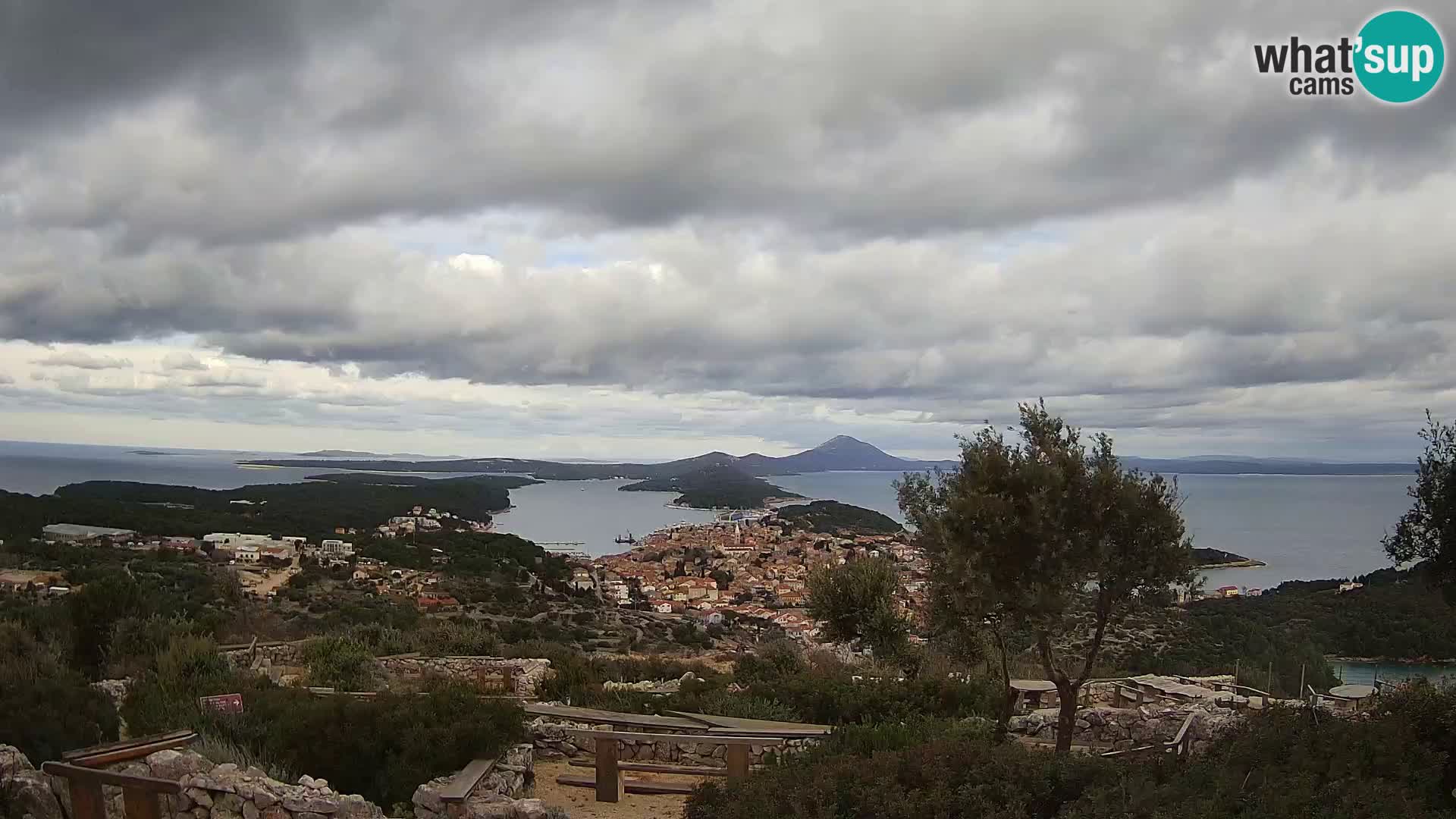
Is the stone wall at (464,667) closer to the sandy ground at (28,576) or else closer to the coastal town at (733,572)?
the coastal town at (733,572)

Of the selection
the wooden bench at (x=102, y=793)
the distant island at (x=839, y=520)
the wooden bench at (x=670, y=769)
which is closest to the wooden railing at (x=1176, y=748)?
the wooden bench at (x=670, y=769)

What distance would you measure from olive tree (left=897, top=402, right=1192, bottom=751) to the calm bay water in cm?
68

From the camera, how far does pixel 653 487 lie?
151 meters

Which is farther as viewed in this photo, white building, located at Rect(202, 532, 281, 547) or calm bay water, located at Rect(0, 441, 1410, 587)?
calm bay water, located at Rect(0, 441, 1410, 587)

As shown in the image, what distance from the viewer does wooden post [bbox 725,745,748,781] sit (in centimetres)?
763

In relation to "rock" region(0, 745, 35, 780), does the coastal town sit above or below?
below

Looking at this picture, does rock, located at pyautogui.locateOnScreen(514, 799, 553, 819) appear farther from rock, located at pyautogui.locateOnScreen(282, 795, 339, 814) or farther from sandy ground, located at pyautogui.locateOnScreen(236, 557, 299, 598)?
sandy ground, located at pyautogui.locateOnScreen(236, 557, 299, 598)

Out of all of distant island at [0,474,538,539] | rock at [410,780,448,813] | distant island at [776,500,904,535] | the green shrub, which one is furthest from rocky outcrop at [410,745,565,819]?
distant island at [776,500,904,535]

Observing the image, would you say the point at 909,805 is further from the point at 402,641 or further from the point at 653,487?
the point at 653,487

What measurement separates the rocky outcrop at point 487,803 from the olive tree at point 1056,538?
3.90 metres

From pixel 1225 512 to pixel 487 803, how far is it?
287ft

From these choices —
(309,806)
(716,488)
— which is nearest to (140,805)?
(309,806)

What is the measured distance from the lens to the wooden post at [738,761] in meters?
7.63

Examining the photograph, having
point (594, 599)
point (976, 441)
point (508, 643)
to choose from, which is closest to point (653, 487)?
point (594, 599)
